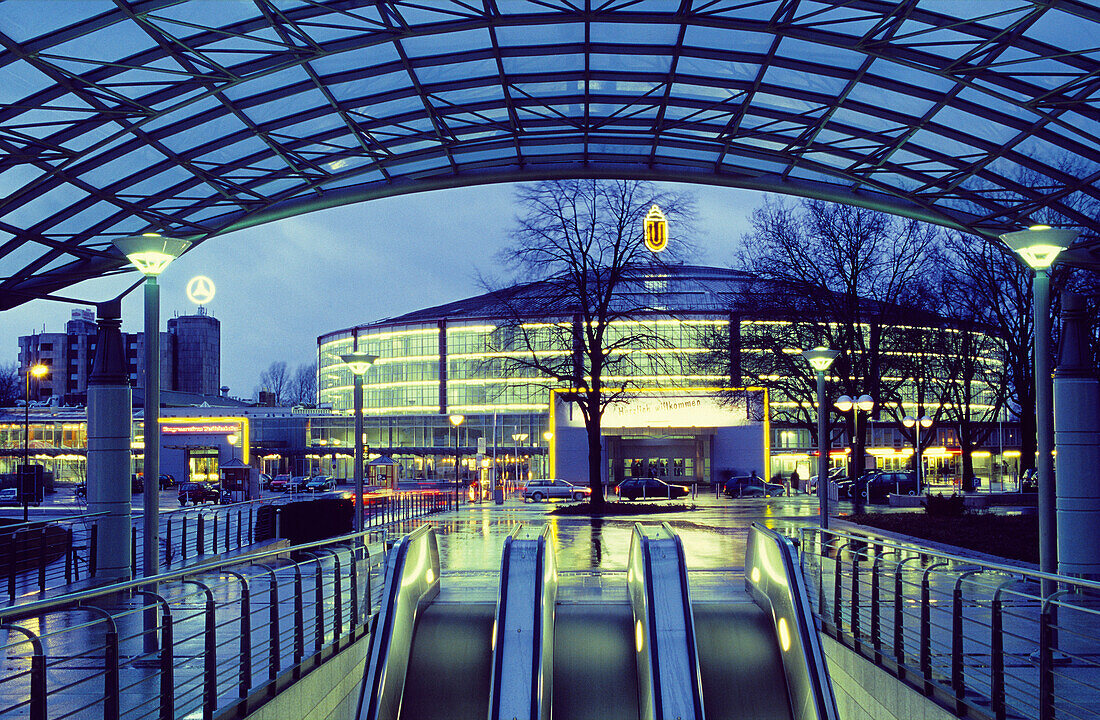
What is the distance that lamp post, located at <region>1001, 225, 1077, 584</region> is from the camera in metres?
10.8

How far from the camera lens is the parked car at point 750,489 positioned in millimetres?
54281

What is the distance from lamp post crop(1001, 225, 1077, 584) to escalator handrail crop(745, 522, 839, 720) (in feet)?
→ 9.45

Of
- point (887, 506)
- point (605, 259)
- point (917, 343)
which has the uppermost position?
point (605, 259)

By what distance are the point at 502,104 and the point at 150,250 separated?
35.8 feet

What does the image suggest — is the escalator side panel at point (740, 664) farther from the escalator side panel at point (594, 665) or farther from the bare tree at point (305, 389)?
the bare tree at point (305, 389)

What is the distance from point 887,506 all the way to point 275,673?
122ft

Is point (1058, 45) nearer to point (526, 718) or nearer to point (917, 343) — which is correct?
point (526, 718)

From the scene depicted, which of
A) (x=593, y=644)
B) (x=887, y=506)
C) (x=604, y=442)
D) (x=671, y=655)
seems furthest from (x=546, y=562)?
(x=604, y=442)

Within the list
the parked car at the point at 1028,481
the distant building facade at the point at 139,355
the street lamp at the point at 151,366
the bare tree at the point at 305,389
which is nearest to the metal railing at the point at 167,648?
the street lamp at the point at 151,366

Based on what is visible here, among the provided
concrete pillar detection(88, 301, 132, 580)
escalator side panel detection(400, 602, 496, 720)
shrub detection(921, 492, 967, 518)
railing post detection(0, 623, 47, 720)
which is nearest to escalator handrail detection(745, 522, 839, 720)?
escalator side panel detection(400, 602, 496, 720)

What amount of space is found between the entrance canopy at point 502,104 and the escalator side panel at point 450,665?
1033 cm

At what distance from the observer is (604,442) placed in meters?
68.1

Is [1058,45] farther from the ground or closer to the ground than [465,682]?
farther from the ground

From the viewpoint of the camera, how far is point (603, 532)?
29297 mm
